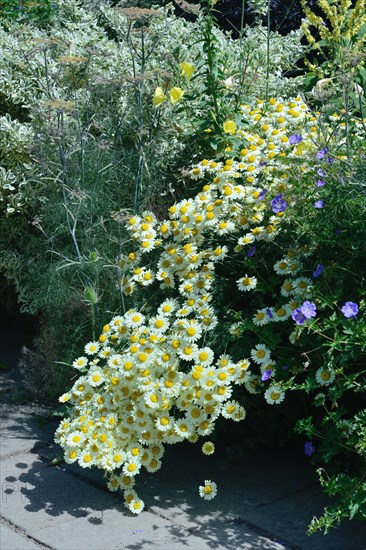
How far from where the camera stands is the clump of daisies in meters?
3.26

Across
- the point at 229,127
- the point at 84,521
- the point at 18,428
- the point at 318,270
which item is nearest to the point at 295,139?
the point at 229,127

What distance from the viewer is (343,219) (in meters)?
3.26

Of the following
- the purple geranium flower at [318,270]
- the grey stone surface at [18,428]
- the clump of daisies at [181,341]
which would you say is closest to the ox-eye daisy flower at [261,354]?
the clump of daisies at [181,341]

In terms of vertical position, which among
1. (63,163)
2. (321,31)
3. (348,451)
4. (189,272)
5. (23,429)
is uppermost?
(321,31)

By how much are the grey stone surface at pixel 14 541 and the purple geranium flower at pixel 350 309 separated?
1445 mm

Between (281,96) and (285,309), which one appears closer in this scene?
(285,309)

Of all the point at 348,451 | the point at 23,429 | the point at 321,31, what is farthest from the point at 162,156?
the point at 348,451

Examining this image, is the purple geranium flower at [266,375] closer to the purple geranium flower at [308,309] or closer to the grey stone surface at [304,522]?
the purple geranium flower at [308,309]

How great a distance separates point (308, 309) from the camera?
3.08 metres

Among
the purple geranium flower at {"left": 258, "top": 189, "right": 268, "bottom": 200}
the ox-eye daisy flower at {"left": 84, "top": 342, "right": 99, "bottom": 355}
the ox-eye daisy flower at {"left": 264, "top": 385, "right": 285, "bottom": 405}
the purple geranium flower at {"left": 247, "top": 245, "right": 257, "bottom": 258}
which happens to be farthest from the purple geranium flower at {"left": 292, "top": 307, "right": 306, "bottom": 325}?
the ox-eye daisy flower at {"left": 84, "top": 342, "right": 99, "bottom": 355}

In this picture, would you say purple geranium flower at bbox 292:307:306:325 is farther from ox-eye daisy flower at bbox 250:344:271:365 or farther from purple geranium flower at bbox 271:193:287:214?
purple geranium flower at bbox 271:193:287:214

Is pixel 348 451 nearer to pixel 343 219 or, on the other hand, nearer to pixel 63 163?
pixel 343 219

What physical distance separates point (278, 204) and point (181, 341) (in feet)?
2.33

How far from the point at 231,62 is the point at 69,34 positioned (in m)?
1.04
